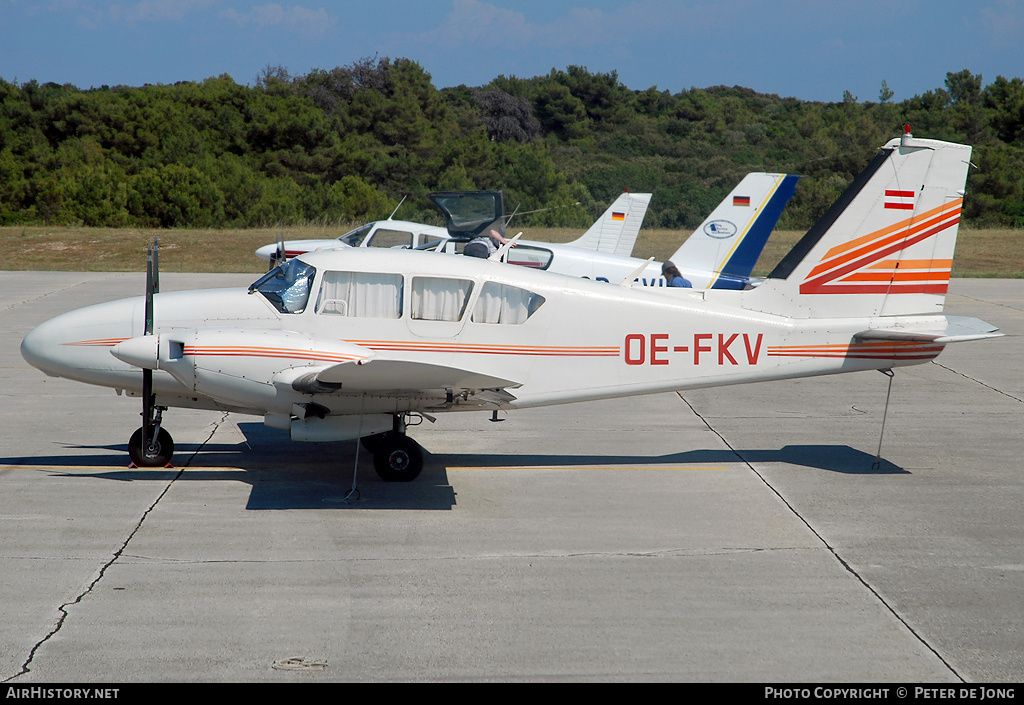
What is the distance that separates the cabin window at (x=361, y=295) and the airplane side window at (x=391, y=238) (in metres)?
Answer: 10.7

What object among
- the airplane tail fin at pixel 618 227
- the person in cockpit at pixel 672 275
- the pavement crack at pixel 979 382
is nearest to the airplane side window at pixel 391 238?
the airplane tail fin at pixel 618 227

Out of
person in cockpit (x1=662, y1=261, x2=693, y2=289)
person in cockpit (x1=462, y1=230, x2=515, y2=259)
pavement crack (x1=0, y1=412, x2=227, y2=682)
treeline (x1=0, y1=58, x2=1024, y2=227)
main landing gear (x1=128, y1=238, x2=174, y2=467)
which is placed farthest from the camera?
treeline (x1=0, y1=58, x2=1024, y2=227)

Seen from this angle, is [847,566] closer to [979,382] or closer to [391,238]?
[979,382]

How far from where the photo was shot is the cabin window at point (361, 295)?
28.8ft

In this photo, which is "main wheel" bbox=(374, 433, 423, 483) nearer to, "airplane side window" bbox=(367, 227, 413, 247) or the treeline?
"airplane side window" bbox=(367, 227, 413, 247)

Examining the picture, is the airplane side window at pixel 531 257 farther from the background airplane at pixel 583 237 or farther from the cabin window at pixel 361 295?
the cabin window at pixel 361 295

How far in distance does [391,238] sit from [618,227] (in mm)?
5265

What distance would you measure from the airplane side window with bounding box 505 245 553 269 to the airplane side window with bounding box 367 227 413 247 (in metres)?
2.64

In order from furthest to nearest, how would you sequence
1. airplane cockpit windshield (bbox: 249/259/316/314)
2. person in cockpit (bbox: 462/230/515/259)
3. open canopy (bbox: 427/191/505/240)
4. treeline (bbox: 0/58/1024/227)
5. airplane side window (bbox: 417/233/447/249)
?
treeline (bbox: 0/58/1024/227), airplane side window (bbox: 417/233/447/249), open canopy (bbox: 427/191/505/240), person in cockpit (bbox: 462/230/515/259), airplane cockpit windshield (bbox: 249/259/316/314)

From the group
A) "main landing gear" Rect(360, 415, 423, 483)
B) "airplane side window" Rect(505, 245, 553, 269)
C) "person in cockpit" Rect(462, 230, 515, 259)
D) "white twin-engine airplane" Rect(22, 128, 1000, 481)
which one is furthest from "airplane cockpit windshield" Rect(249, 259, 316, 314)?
"airplane side window" Rect(505, 245, 553, 269)

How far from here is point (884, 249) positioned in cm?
934

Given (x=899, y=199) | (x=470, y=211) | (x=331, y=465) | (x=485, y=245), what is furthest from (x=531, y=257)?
(x=899, y=199)

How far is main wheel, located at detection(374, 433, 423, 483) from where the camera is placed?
8.88m
